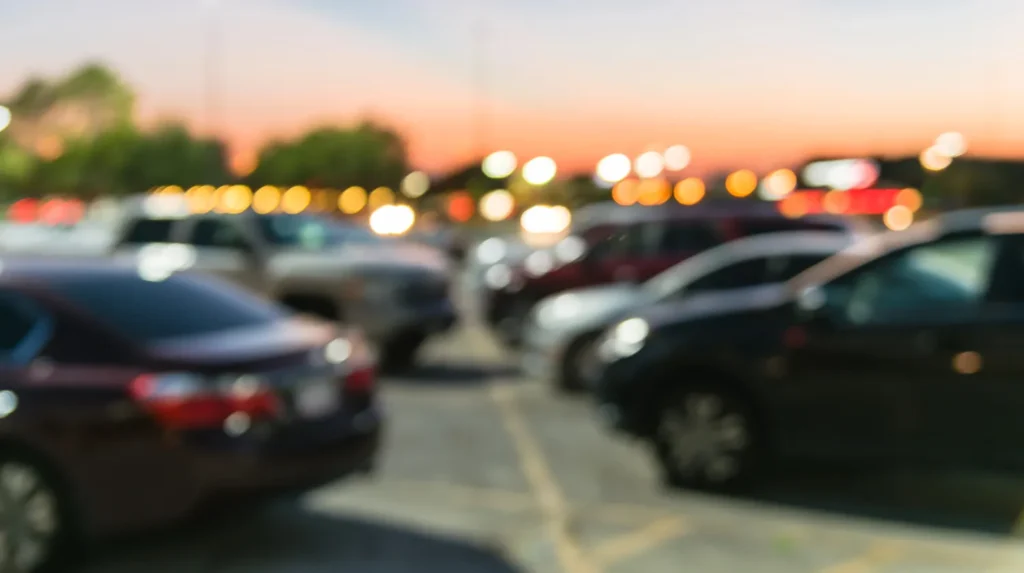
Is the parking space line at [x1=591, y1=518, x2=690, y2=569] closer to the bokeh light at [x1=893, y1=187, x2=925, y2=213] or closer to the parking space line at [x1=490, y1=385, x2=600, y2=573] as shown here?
the parking space line at [x1=490, y1=385, x2=600, y2=573]

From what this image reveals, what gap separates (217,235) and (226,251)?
0.30 meters

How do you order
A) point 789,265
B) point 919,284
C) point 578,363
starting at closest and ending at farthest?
1. point 919,284
2. point 789,265
3. point 578,363

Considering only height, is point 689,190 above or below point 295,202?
below

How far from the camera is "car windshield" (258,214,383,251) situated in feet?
43.4

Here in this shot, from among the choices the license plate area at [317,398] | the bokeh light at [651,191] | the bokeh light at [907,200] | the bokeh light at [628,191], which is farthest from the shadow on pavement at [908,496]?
the bokeh light at [907,200]

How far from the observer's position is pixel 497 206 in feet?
225

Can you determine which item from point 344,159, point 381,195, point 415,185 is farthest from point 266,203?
point 344,159

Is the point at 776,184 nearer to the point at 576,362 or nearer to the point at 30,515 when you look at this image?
the point at 576,362

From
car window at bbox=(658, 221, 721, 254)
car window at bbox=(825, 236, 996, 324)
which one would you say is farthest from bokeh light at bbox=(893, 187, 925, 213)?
car window at bbox=(825, 236, 996, 324)

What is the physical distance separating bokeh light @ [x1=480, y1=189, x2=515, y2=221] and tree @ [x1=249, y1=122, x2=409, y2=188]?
4192 cm

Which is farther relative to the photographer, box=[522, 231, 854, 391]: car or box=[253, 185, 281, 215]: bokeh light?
box=[253, 185, 281, 215]: bokeh light

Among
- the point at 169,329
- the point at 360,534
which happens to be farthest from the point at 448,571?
the point at 169,329

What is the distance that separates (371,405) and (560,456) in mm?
2375

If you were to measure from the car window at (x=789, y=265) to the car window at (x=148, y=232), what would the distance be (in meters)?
6.78
